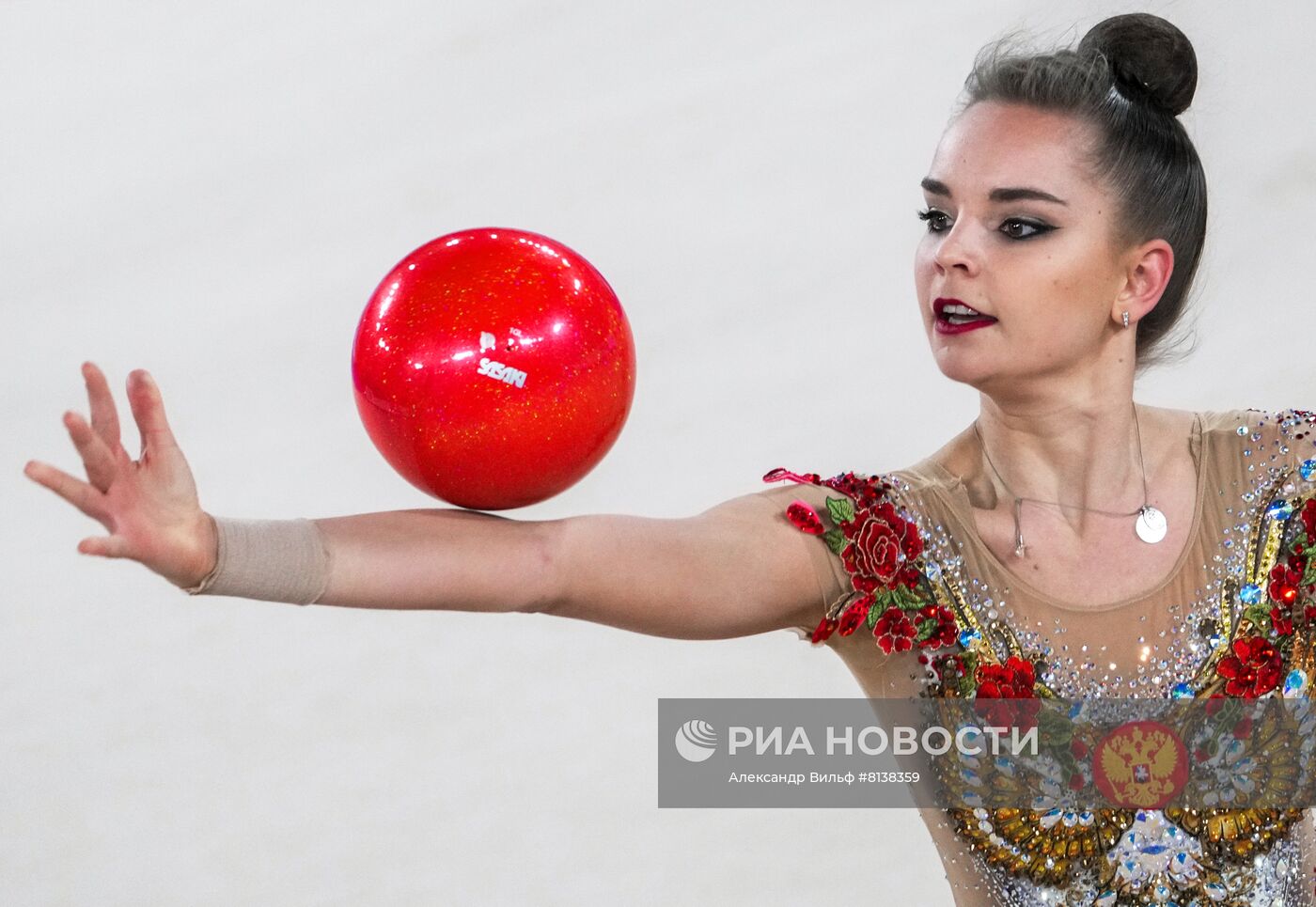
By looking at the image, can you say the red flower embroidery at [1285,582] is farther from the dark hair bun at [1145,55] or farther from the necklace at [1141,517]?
the dark hair bun at [1145,55]

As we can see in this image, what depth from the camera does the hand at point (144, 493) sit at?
1.45 m

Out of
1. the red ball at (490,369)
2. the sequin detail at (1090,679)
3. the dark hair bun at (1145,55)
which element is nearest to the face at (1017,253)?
the dark hair bun at (1145,55)

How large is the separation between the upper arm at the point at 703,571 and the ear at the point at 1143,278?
44 centimetres

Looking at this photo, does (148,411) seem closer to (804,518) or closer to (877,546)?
(804,518)

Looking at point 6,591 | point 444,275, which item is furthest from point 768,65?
point 444,275

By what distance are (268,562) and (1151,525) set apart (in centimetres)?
119

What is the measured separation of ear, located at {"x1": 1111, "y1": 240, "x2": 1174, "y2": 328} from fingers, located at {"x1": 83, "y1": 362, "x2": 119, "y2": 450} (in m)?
1.22

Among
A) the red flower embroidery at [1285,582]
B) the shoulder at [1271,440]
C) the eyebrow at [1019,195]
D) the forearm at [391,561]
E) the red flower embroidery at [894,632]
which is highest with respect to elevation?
the eyebrow at [1019,195]

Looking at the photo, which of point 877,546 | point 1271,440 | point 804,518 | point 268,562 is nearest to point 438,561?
point 268,562

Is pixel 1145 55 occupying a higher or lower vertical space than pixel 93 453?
higher

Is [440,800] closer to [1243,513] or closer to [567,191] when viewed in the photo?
[567,191]

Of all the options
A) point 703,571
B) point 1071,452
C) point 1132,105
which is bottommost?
point 703,571

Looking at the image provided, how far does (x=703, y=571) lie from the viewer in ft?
6.12

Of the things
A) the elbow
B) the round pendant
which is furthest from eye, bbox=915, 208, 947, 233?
the elbow
